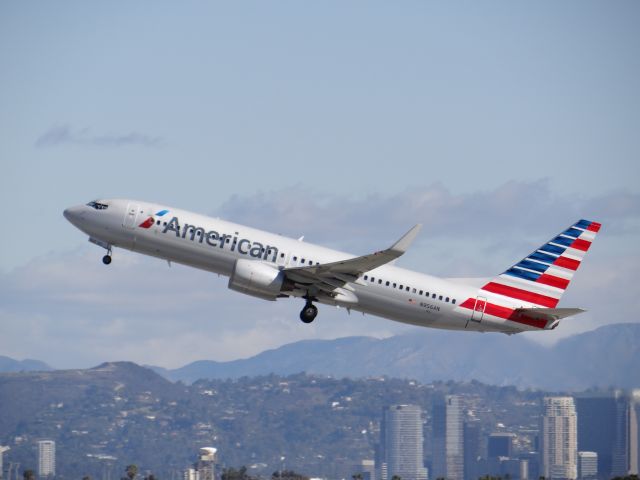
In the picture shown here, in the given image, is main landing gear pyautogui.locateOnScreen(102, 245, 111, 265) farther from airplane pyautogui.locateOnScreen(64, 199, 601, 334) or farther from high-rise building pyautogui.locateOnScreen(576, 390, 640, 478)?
high-rise building pyautogui.locateOnScreen(576, 390, 640, 478)

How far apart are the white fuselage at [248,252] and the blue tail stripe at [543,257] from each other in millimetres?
5516

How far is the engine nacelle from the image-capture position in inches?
2409

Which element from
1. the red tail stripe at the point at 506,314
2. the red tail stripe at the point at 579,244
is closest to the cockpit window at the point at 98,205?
the red tail stripe at the point at 506,314

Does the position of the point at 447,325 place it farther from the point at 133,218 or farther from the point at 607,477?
the point at 607,477

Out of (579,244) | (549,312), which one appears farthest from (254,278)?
(579,244)

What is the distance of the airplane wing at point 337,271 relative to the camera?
194 feet

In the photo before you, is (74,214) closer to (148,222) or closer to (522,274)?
(148,222)

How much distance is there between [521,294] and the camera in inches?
2657

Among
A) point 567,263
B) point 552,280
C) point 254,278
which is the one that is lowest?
point 254,278

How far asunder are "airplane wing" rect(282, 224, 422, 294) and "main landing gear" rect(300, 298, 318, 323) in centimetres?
106

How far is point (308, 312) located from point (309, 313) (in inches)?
2.9

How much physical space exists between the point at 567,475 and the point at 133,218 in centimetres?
14638

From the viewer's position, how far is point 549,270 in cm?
6894

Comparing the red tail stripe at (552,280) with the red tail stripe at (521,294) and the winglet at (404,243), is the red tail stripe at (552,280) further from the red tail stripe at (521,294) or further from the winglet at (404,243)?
the winglet at (404,243)
